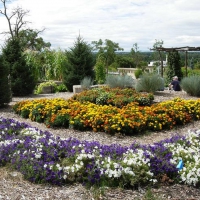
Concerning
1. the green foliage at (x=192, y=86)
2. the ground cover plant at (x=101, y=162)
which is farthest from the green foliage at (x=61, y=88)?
the ground cover plant at (x=101, y=162)

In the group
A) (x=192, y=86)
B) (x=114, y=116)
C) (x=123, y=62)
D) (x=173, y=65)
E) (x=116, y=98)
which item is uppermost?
(x=123, y=62)

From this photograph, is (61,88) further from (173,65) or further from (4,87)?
(173,65)

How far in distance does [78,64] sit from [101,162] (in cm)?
1054

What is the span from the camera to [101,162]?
3.80 m

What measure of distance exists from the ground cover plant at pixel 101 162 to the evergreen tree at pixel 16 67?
781 centimetres

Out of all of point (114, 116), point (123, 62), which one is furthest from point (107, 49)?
point (114, 116)

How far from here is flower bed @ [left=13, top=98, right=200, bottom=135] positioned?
6137 millimetres

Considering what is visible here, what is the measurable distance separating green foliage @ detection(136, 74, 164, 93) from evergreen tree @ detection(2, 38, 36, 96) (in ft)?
14.6

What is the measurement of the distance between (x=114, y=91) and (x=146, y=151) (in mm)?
5784

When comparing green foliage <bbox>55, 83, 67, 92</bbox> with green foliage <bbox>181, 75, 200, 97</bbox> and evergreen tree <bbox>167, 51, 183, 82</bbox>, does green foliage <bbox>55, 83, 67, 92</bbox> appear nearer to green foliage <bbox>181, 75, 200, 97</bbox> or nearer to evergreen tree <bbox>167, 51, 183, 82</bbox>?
green foliage <bbox>181, 75, 200, 97</bbox>

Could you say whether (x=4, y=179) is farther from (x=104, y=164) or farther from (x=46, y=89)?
(x=46, y=89)

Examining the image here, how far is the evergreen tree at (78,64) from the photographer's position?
13.8 meters

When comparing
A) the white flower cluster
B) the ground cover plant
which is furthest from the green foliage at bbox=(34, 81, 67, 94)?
the white flower cluster

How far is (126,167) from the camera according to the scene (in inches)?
141
